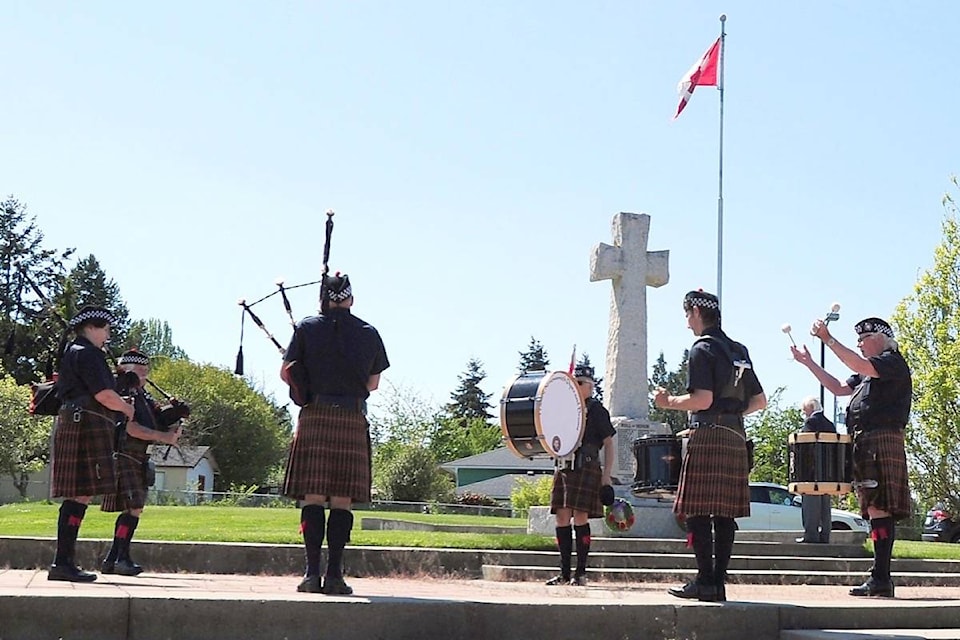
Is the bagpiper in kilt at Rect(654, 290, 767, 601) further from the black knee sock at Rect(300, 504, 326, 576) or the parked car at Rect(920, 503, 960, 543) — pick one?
the parked car at Rect(920, 503, 960, 543)

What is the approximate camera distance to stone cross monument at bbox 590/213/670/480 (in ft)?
57.6

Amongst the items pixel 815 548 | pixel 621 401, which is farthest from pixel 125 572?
pixel 621 401

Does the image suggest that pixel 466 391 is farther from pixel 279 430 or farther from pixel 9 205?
pixel 9 205

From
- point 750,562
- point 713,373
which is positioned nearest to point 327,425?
point 713,373

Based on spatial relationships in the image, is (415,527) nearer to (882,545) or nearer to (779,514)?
(779,514)

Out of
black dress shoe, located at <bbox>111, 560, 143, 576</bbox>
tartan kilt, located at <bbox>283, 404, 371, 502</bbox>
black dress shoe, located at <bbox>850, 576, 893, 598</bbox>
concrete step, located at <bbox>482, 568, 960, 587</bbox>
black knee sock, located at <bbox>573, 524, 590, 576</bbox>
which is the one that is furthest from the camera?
concrete step, located at <bbox>482, 568, 960, 587</bbox>

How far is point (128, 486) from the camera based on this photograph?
Answer: 843 centimetres

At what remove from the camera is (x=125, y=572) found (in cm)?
840

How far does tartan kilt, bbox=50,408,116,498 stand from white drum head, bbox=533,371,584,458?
10.7 feet

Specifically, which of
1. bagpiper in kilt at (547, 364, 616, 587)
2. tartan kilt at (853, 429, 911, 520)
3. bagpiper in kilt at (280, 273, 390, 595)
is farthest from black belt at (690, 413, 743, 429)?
bagpiper in kilt at (547, 364, 616, 587)

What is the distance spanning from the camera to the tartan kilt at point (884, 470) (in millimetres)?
7742

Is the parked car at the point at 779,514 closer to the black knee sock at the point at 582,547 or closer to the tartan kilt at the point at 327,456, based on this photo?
the black knee sock at the point at 582,547

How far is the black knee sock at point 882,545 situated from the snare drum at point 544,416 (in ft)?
7.61

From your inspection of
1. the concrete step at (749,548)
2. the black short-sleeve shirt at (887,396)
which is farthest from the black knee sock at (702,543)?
the concrete step at (749,548)
